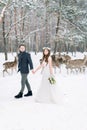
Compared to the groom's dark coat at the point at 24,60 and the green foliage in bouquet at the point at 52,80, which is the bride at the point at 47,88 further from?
the groom's dark coat at the point at 24,60

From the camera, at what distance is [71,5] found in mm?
37562

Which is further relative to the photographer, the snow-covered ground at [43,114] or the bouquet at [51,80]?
the bouquet at [51,80]

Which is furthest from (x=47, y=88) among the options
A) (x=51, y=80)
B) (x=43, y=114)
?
(x=43, y=114)

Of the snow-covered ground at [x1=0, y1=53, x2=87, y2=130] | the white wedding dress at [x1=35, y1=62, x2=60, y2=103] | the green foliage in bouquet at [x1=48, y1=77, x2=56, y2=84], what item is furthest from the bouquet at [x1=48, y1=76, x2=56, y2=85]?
the snow-covered ground at [x1=0, y1=53, x2=87, y2=130]

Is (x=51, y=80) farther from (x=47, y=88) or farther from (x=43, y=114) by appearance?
(x=43, y=114)

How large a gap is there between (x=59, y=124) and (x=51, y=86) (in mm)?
2967

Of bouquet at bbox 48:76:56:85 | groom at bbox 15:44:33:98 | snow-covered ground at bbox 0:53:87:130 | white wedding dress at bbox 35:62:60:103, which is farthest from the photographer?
groom at bbox 15:44:33:98

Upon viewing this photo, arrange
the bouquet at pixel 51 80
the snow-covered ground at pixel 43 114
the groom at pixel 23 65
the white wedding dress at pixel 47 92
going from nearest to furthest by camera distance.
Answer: the snow-covered ground at pixel 43 114, the white wedding dress at pixel 47 92, the bouquet at pixel 51 80, the groom at pixel 23 65

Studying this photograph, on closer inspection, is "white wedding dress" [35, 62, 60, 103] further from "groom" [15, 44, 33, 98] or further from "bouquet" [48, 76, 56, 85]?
"groom" [15, 44, 33, 98]

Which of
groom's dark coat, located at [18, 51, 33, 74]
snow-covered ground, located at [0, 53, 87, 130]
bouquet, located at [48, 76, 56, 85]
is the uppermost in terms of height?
groom's dark coat, located at [18, 51, 33, 74]

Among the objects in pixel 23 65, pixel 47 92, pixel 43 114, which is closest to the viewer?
pixel 43 114

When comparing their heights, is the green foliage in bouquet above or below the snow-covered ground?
above

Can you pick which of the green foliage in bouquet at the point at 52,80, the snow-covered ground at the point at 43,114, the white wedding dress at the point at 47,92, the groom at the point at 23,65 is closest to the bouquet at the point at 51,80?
the green foliage in bouquet at the point at 52,80

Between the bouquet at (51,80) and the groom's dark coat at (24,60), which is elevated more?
the groom's dark coat at (24,60)
